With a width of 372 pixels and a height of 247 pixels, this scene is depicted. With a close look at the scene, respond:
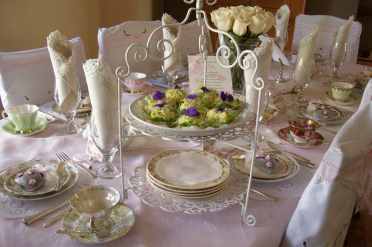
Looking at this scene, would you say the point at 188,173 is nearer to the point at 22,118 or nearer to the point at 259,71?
the point at 259,71

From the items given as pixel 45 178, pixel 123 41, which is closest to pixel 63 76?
pixel 45 178

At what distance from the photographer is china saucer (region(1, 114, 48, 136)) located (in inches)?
45.6

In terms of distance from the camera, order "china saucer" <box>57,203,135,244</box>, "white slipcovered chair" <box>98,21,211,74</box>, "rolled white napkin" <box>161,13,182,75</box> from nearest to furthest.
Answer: "china saucer" <box>57,203,135,244</box> → "rolled white napkin" <box>161,13,182,75</box> → "white slipcovered chair" <box>98,21,211,74</box>

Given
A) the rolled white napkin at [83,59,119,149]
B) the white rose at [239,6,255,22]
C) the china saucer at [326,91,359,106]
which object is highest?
the white rose at [239,6,255,22]

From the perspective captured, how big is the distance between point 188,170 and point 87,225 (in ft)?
0.88

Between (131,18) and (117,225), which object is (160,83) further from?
(131,18)

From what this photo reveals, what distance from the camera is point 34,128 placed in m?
1.20

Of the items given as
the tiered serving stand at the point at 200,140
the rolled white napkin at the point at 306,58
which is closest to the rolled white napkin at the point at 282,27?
the rolled white napkin at the point at 306,58

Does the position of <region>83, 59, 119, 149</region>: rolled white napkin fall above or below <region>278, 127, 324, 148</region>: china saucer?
above

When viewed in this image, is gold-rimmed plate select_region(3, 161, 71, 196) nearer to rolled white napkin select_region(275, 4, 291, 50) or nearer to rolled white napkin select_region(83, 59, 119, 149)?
rolled white napkin select_region(83, 59, 119, 149)

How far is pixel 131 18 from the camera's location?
3404 mm

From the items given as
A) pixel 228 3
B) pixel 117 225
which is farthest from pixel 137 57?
pixel 228 3

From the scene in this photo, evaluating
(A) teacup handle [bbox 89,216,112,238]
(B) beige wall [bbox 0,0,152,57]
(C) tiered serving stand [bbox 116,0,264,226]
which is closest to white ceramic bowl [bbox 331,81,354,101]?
(C) tiered serving stand [bbox 116,0,264,226]

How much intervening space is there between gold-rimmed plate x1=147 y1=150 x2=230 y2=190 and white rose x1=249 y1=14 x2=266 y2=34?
46 centimetres
